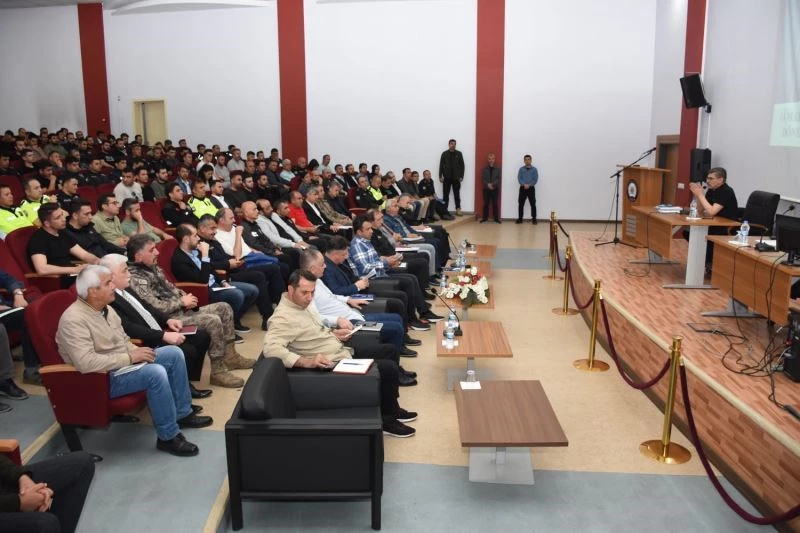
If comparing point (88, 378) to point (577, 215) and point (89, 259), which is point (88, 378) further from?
point (577, 215)

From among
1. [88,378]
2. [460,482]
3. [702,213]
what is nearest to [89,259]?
[88,378]

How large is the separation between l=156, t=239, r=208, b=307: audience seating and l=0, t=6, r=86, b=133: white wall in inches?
430

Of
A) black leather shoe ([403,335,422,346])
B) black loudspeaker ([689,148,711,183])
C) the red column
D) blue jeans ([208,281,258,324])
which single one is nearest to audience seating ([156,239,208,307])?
blue jeans ([208,281,258,324])

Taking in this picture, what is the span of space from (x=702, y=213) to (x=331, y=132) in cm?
867

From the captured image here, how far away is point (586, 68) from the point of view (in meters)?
13.0

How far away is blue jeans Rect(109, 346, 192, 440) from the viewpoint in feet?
11.1

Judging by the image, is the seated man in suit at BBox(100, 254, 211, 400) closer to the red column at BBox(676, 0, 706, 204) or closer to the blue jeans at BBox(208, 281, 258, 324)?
the blue jeans at BBox(208, 281, 258, 324)

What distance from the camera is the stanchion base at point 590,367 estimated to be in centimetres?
510

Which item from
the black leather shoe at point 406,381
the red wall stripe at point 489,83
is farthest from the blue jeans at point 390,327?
the red wall stripe at point 489,83

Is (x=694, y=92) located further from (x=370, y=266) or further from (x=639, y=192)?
(x=370, y=266)

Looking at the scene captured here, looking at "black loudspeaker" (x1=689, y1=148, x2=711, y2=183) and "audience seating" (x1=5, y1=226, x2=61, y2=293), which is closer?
"audience seating" (x1=5, y1=226, x2=61, y2=293)

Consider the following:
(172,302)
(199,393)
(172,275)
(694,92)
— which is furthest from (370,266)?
(694,92)

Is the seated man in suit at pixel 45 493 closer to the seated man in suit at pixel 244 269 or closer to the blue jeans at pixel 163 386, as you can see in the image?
the blue jeans at pixel 163 386

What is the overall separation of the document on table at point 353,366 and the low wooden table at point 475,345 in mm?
844
